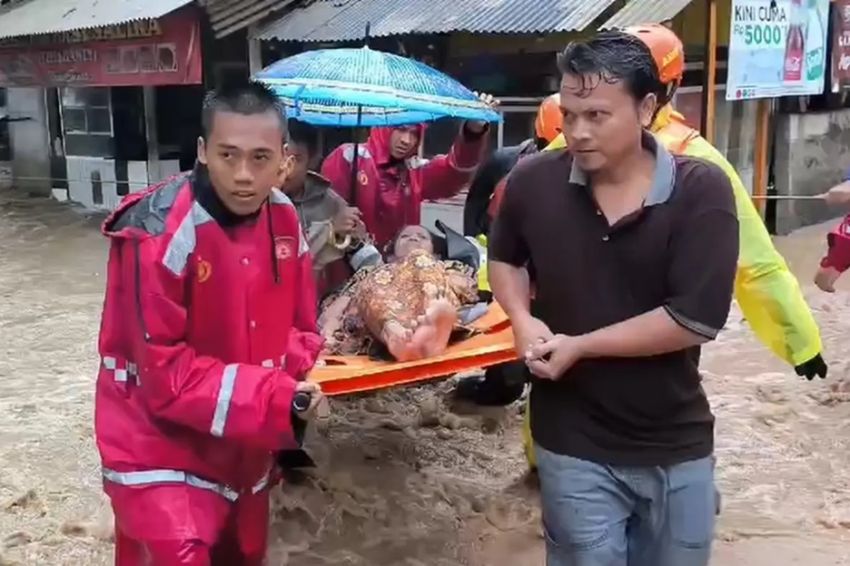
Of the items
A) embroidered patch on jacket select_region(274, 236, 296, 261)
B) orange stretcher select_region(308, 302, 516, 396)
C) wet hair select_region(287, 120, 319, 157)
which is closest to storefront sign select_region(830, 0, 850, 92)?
wet hair select_region(287, 120, 319, 157)

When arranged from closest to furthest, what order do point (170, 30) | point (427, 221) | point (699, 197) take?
point (699, 197)
point (427, 221)
point (170, 30)

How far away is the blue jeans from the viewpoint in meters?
2.22

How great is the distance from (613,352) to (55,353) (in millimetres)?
5286

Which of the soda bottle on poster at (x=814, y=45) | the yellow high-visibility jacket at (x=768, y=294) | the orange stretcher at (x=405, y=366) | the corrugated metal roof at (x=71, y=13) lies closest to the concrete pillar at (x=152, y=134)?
the corrugated metal roof at (x=71, y=13)

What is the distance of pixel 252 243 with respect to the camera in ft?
7.94

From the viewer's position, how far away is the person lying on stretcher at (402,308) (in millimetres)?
3475

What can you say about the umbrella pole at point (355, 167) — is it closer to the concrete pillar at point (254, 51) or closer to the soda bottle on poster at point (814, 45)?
the concrete pillar at point (254, 51)

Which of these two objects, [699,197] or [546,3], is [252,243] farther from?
[546,3]

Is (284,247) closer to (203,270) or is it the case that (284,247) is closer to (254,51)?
(203,270)

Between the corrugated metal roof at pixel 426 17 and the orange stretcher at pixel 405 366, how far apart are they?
4.63 m

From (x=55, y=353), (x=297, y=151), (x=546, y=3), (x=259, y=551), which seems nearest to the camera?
(x=259, y=551)

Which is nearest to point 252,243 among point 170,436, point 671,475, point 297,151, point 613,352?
point 170,436

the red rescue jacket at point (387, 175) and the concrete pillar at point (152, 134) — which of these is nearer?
the red rescue jacket at point (387, 175)

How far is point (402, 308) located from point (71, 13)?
30.2ft
